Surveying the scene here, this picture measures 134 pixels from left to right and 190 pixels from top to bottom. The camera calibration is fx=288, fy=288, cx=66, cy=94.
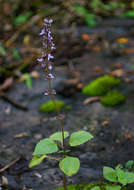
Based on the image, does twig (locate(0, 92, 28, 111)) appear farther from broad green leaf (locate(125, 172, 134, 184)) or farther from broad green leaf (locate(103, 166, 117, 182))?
broad green leaf (locate(125, 172, 134, 184))

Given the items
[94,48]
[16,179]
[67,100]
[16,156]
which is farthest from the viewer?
[94,48]

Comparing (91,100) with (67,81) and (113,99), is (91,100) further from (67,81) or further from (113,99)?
(67,81)

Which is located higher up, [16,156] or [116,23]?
[116,23]

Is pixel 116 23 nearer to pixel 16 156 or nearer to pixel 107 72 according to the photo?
pixel 107 72

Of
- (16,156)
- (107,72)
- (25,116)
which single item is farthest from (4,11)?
(16,156)

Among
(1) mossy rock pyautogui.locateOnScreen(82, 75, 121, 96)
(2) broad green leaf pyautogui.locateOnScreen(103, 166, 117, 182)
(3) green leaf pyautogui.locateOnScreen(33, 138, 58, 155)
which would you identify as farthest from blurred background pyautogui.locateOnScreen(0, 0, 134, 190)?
(3) green leaf pyautogui.locateOnScreen(33, 138, 58, 155)

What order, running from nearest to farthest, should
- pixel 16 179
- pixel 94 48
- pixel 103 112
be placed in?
pixel 16 179
pixel 103 112
pixel 94 48
